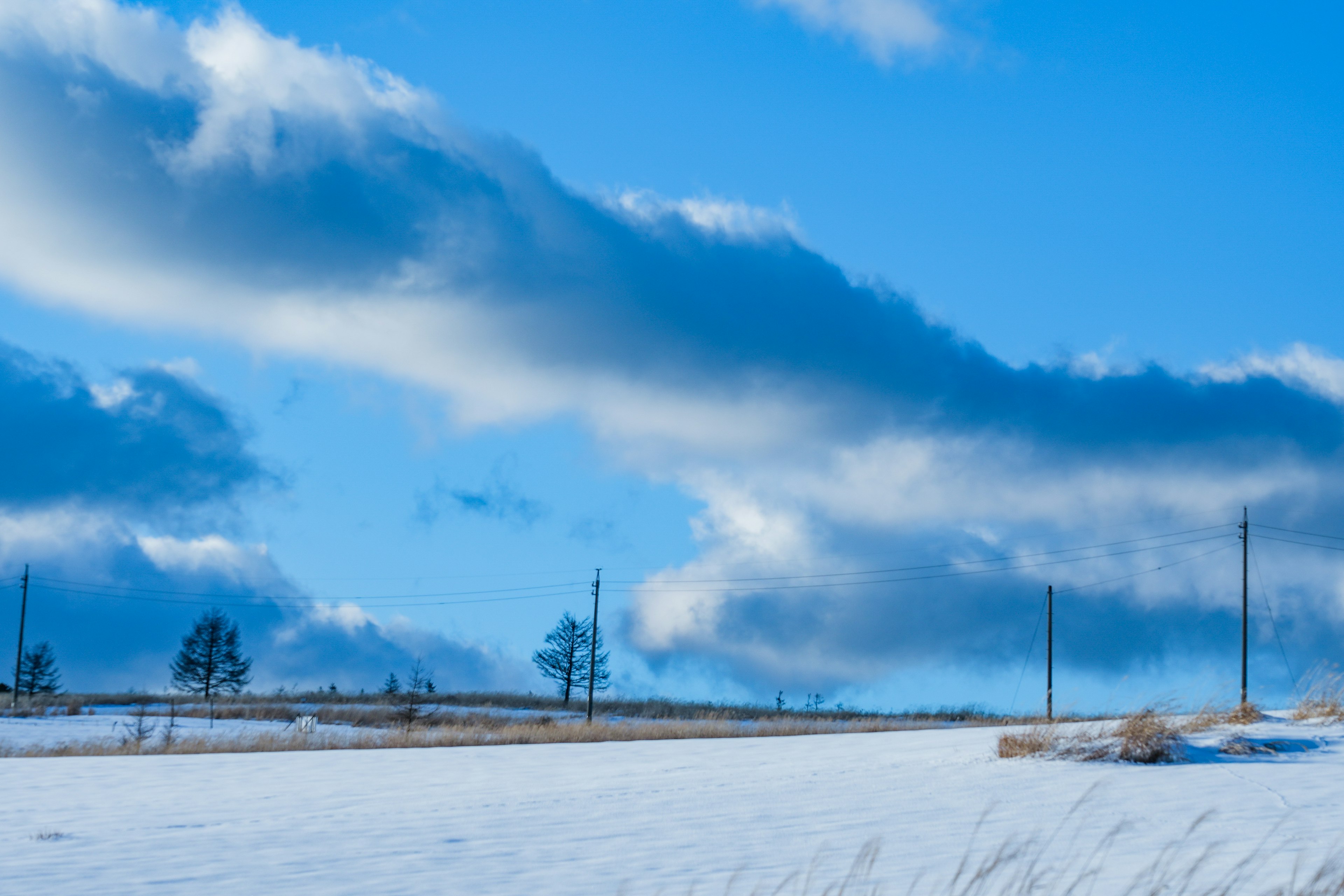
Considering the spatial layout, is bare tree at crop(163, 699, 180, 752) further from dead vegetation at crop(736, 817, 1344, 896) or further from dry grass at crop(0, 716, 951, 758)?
dead vegetation at crop(736, 817, 1344, 896)

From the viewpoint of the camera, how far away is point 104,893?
6465mm

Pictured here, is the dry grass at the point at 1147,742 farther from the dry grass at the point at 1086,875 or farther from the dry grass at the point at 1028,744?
the dry grass at the point at 1086,875


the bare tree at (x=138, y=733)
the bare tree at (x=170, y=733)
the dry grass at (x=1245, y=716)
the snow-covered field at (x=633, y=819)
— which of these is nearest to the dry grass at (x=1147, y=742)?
the snow-covered field at (x=633, y=819)

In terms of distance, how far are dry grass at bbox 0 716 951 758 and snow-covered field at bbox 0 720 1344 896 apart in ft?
20.9

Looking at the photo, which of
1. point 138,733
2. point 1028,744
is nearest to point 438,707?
point 138,733

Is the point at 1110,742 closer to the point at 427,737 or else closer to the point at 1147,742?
the point at 1147,742

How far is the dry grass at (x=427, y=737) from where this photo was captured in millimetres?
21703

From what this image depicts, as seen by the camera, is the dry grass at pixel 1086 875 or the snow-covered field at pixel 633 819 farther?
the snow-covered field at pixel 633 819

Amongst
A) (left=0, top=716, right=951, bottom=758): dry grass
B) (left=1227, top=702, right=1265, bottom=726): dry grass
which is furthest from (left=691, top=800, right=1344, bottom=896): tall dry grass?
(left=0, top=716, right=951, bottom=758): dry grass

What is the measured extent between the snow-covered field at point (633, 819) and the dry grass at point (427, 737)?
636cm

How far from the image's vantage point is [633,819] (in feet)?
30.3

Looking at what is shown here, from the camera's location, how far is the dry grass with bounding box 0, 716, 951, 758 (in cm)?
2170

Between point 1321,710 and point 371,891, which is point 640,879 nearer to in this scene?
point 371,891

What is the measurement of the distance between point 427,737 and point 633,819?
15867 mm
